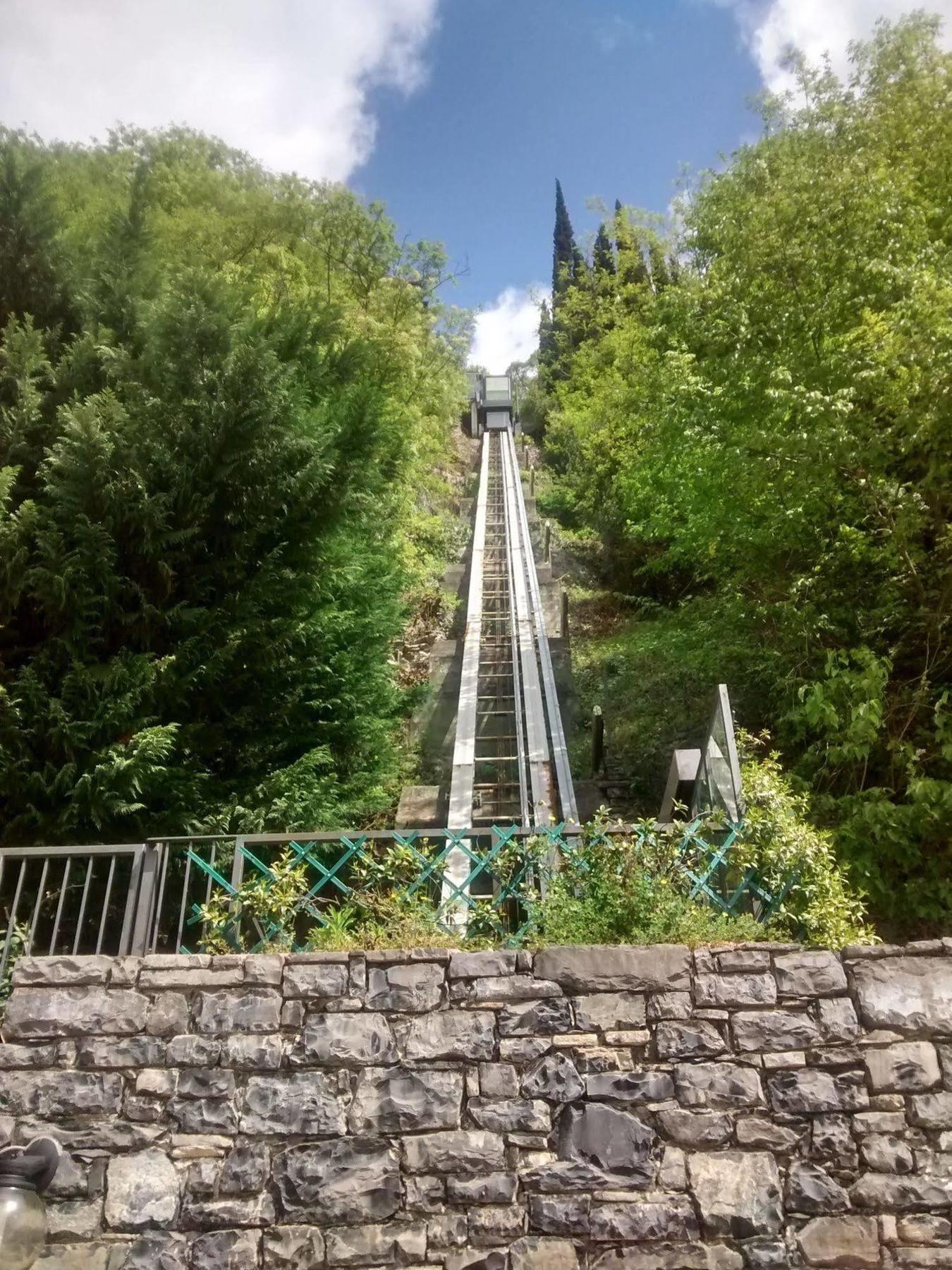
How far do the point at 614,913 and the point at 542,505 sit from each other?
17890 mm

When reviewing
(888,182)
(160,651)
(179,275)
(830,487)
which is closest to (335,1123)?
(160,651)

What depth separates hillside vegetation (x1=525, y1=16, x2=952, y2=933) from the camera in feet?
17.2

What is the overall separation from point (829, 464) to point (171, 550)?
15.8 ft

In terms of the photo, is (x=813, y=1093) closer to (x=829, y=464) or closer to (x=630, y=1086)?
(x=630, y=1086)

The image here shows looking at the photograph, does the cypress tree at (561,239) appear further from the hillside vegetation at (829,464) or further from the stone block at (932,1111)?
the stone block at (932,1111)

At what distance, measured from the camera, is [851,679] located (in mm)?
5254

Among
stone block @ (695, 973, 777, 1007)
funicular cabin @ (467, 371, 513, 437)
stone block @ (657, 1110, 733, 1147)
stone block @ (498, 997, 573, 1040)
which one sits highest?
funicular cabin @ (467, 371, 513, 437)

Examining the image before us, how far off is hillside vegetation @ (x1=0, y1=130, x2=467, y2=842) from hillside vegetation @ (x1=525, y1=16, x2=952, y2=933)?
10.9 feet

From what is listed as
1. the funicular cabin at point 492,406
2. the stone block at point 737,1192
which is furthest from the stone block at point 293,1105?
the funicular cabin at point 492,406

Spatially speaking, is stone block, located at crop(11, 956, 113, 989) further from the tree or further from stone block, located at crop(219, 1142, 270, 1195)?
the tree

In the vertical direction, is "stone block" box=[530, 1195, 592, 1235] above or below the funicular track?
below

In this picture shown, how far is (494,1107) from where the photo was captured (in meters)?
3.30

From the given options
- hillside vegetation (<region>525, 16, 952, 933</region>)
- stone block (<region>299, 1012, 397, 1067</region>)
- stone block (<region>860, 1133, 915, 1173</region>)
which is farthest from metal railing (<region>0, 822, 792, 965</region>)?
hillside vegetation (<region>525, 16, 952, 933</region>)

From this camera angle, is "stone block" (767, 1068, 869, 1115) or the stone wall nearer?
the stone wall
